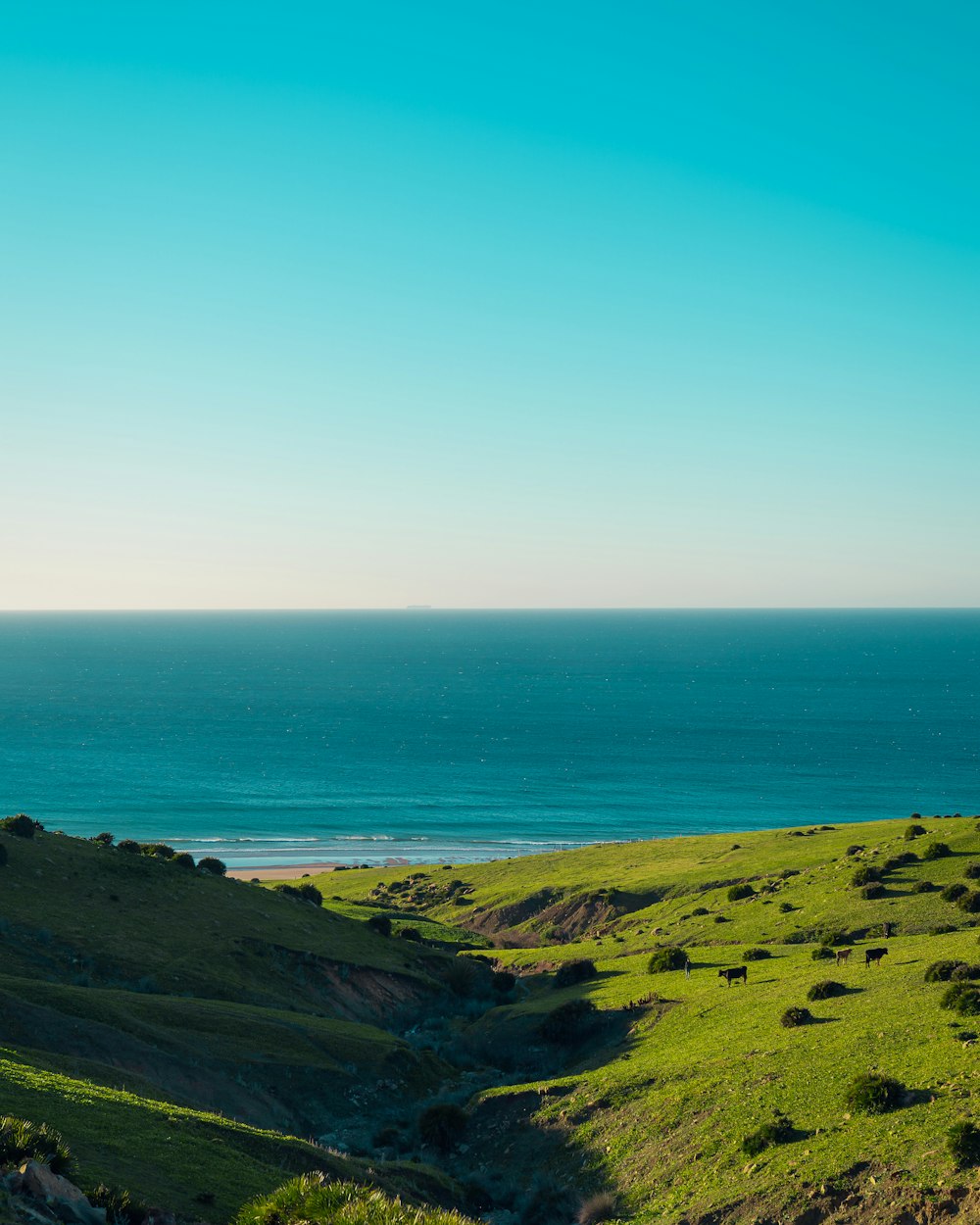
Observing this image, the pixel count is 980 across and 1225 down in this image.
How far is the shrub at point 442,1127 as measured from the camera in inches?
1208

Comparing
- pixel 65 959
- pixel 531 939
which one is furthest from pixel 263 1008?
pixel 531 939

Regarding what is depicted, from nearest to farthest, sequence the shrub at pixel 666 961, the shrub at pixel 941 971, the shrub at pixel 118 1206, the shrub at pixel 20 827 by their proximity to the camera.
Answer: the shrub at pixel 118 1206 < the shrub at pixel 941 971 < the shrub at pixel 666 961 < the shrub at pixel 20 827

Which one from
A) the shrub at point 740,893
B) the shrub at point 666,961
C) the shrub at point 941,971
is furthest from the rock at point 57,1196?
the shrub at point 740,893

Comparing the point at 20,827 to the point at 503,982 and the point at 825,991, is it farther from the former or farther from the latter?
the point at 825,991

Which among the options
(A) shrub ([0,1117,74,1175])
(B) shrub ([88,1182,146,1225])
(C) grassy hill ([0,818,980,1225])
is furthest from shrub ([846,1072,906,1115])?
(A) shrub ([0,1117,74,1175])

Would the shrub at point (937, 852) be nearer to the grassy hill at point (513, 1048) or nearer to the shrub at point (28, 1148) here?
the grassy hill at point (513, 1048)

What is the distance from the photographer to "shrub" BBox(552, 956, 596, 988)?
48.9 meters

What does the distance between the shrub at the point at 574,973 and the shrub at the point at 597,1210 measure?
2431cm

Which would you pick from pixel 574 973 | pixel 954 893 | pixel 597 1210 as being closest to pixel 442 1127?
pixel 597 1210

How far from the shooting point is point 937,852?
55312 millimetres

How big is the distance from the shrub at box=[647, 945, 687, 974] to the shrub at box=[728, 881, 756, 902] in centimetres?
1618

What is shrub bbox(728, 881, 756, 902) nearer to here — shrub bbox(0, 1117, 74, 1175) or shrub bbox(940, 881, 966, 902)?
shrub bbox(940, 881, 966, 902)

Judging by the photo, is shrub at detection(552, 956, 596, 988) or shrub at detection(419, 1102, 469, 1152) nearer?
shrub at detection(419, 1102, 469, 1152)

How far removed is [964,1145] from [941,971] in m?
12.4
